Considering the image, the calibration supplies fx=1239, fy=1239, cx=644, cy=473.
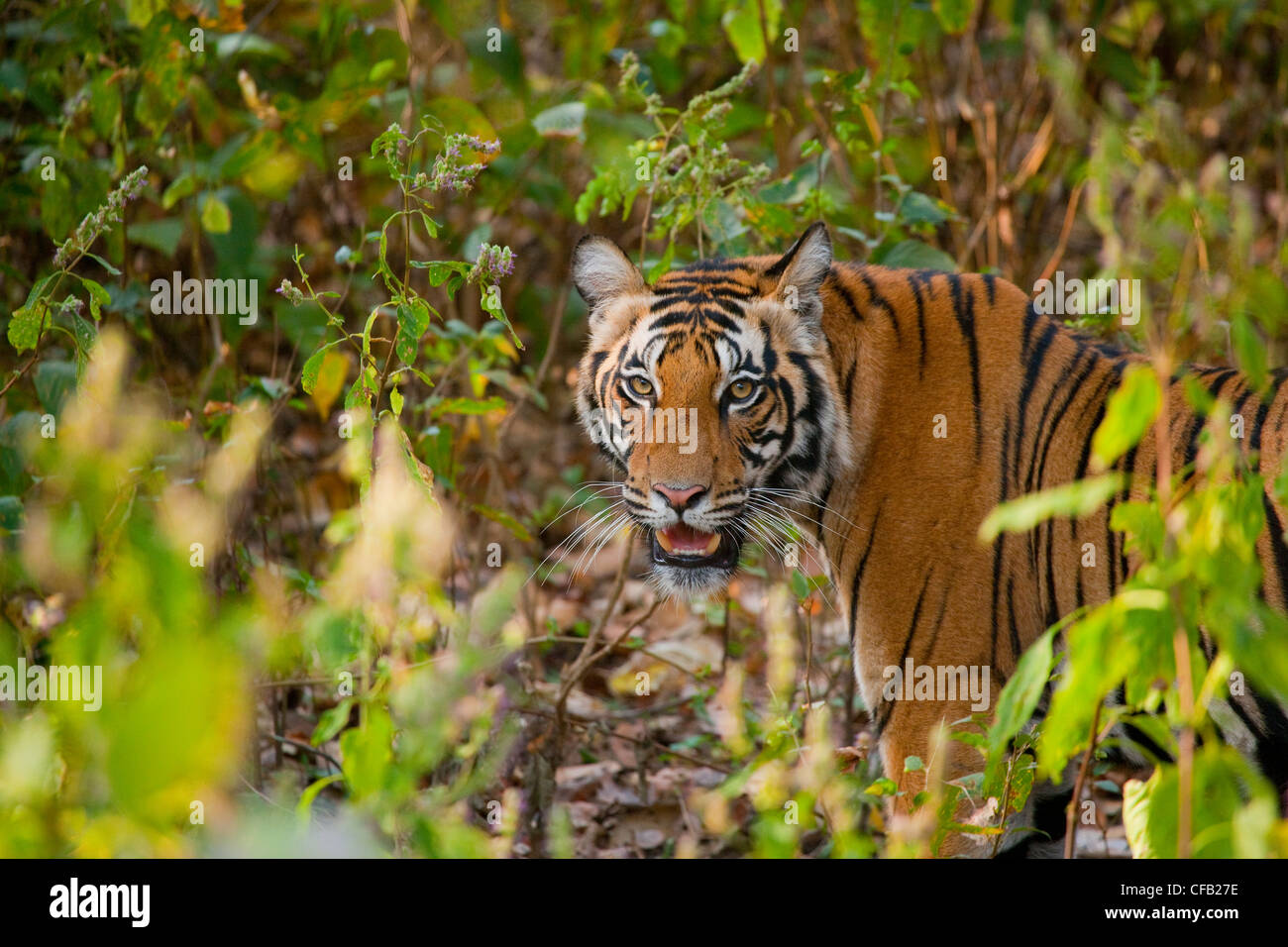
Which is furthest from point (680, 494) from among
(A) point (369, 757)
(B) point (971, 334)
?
(A) point (369, 757)

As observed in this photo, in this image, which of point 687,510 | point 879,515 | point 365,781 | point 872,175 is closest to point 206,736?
point 365,781

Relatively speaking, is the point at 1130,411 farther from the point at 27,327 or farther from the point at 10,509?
the point at 10,509

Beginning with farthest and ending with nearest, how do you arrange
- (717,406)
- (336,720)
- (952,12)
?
(952,12) → (717,406) → (336,720)

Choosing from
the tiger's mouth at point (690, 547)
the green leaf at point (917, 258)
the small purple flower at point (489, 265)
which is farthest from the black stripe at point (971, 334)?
the small purple flower at point (489, 265)

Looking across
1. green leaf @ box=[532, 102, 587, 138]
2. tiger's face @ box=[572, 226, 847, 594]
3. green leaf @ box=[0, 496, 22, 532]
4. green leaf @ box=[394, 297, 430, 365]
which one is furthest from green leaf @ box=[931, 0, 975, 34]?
Result: green leaf @ box=[0, 496, 22, 532]

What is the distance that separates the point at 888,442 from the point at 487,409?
1233 mm

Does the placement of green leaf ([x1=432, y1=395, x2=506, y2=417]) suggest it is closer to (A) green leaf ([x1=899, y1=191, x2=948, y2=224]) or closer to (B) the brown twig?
(A) green leaf ([x1=899, y1=191, x2=948, y2=224])

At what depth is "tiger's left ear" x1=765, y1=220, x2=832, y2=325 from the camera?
3.29 meters

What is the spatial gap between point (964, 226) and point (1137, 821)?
3.97 metres

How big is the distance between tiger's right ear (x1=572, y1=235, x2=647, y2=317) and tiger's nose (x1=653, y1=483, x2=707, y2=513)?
26.1 inches

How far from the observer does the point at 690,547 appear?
132 inches

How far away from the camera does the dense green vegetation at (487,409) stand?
5.08 feet

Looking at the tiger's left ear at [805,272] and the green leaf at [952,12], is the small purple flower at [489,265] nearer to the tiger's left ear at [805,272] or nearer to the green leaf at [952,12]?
the tiger's left ear at [805,272]
